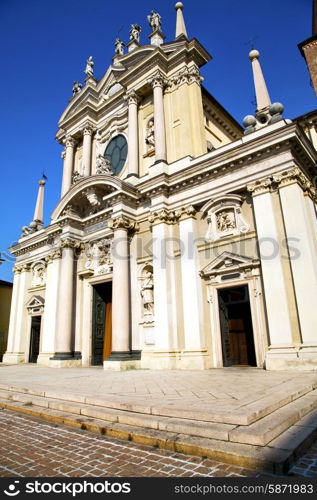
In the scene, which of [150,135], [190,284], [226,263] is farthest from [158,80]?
[190,284]

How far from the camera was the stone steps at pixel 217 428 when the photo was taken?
2.90m

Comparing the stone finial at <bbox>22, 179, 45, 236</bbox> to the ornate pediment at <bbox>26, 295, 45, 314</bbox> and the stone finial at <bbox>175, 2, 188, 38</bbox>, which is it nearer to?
the ornate pediment at <bbox>26, 295, 45, 314</bbox>

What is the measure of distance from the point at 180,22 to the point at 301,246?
14337 millimetres

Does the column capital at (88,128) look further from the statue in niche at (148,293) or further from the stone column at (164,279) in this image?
the statue in niche at (148,293)

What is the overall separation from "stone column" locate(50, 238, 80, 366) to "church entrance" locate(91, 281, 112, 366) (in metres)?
1.15

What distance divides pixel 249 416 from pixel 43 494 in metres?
2.21

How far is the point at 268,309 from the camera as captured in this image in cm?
982

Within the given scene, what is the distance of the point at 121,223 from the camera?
1362 cm

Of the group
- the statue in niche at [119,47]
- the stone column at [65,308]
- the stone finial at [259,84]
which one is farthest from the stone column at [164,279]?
the statue in niche at [119,47]

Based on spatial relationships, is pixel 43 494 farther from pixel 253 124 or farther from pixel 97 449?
pixel 253 124

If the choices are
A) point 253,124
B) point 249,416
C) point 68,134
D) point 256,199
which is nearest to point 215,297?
point 256,199

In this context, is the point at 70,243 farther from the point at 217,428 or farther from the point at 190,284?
the point at 217,428

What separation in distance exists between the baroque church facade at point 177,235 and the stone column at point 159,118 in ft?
0.19

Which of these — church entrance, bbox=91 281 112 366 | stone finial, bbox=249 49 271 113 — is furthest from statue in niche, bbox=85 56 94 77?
church entrance, bbox=91 281 112 366
